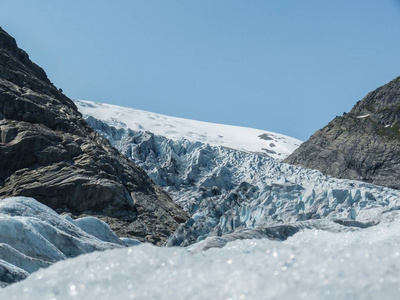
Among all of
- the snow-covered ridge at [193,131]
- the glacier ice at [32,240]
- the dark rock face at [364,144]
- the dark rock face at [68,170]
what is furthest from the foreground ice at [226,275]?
the snow-covered ridge at [193,131]

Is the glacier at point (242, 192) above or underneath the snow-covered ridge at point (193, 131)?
underneath

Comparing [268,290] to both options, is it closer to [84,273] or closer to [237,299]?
[237,299]

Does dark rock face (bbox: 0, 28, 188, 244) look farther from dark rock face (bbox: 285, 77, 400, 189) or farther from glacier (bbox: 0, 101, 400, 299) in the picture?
dark rock face (bbox: 285, 77, 400, 189)

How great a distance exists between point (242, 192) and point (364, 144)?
5794 cm

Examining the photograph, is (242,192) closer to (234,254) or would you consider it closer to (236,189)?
(236,189)

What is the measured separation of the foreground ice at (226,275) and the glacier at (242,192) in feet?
49.1

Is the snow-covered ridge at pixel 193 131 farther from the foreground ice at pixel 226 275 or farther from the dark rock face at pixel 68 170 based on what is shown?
the foreground ice at pixel 226 275

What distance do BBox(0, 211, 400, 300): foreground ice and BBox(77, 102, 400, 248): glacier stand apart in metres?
15.0

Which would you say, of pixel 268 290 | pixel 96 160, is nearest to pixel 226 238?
pixel 268 290

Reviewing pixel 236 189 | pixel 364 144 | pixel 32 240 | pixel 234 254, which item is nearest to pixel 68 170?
pixel 236 189

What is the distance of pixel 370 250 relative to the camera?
763 centimetres

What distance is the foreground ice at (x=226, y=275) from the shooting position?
21.2 feet

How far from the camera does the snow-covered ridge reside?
501 ft

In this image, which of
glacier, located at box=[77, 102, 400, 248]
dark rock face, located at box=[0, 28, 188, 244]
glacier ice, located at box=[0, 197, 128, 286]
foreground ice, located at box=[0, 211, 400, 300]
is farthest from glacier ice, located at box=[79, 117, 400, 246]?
foreground ice, located at box=[0, 211, 400, 300]
